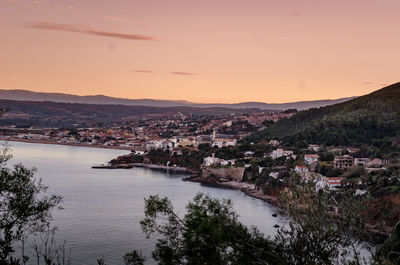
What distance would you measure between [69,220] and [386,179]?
12610mm

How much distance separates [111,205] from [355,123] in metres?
25.4

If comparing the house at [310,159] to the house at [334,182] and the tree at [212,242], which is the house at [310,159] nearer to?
the house at [334,182]

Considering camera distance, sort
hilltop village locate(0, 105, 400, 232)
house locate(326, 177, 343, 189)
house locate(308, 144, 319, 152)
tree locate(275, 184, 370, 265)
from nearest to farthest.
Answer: tree locate(275, 184, 370, 265) < hilltop village locate(0, 105, 400, 232) < house locate(326, 177, 343, 189) < house locate(308, 144, 319, 152)

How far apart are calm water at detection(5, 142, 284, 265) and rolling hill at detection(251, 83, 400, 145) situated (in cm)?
1180

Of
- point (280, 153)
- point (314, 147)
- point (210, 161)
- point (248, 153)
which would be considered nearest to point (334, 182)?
point (280, 153)

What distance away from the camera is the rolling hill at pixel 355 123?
38.9 metres

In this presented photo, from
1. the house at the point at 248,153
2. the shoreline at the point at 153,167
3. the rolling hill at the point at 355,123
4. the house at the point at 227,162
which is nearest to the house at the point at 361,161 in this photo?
the rolling hill at the point at 355,123

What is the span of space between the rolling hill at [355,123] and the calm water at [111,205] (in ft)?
38.7

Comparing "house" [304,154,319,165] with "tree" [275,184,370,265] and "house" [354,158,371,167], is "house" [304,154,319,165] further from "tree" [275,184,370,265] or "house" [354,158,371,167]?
"tree" [275,184,370,265]

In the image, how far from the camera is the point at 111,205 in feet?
68.9

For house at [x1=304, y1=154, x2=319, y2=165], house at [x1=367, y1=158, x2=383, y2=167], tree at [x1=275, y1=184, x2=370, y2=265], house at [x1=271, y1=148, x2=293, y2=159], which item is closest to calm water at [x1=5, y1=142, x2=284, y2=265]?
house at [x1=304, y1=154, x2=319, y2=165]

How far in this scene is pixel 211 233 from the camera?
6.38 meters

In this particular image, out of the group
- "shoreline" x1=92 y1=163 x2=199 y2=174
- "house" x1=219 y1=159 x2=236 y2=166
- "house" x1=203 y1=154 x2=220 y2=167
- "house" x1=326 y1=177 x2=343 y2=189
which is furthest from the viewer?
"shoreline" x1=92 y1=163 x2=199 y2=174

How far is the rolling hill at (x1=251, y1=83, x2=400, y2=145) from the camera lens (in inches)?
1532
